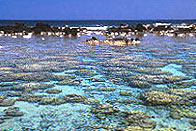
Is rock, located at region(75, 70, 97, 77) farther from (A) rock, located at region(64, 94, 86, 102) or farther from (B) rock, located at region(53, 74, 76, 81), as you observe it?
(A) rock, located at region(64, 94, 86, 102)

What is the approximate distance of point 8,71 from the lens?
45.2 feet

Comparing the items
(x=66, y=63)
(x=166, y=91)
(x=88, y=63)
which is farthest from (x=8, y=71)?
(x=166, y=91)

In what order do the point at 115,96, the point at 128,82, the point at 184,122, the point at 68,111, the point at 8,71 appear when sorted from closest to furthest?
the point at 184,122 → the point at 68,111 → the point at 115,96 → the point at 128,82 → the point at 8,71

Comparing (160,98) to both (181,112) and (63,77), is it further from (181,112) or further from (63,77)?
(63,77)

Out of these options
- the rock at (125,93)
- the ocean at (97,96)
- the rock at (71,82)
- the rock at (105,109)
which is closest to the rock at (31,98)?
the ocean at (97,96)

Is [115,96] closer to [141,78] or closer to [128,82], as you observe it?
[128,82]

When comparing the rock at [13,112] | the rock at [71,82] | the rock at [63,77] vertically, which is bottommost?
the rock at [13,112]

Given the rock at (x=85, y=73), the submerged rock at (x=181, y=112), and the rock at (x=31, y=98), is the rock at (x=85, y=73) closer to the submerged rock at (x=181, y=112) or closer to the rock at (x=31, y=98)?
the rock at (x=31, y=98)

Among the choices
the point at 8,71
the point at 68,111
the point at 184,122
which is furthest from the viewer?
the point at 8,71

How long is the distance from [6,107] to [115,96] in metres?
4.24

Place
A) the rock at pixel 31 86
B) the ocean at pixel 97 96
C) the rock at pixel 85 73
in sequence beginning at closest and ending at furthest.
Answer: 1. the ocean at pixel 97 96
2. the rock at pixel 31 86
3. the rock at pixel 85 73

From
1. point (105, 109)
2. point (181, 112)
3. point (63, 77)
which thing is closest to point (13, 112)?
point (105, 109)

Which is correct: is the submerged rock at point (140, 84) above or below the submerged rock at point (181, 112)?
above

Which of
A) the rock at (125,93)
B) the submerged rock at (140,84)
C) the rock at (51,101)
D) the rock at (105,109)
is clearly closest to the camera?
the rock at (105,109)
